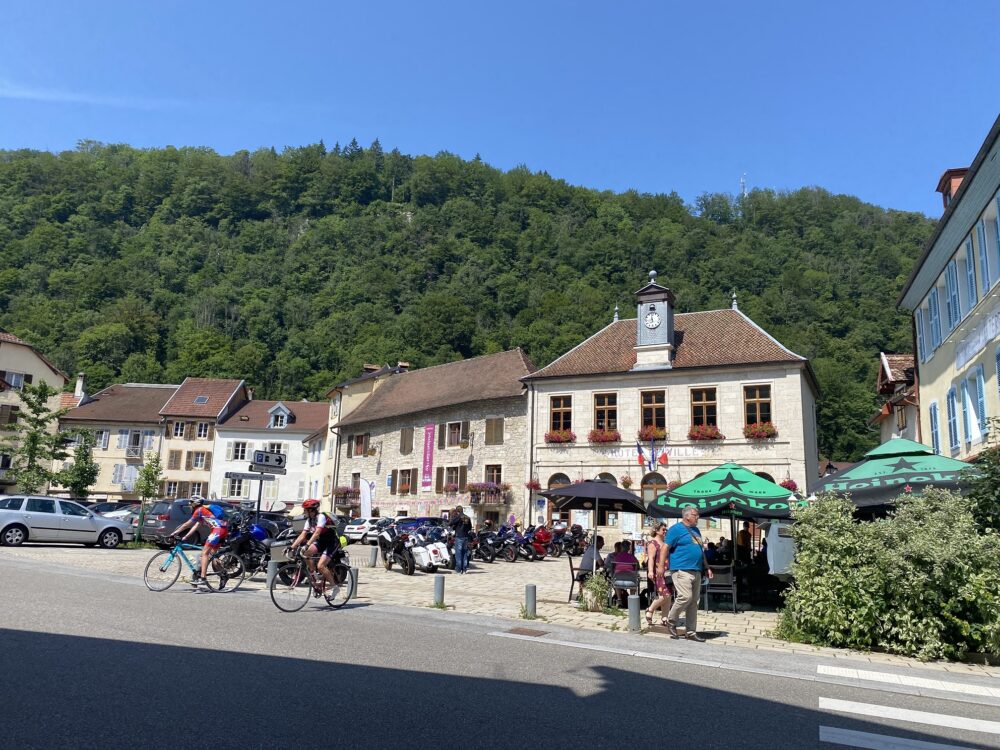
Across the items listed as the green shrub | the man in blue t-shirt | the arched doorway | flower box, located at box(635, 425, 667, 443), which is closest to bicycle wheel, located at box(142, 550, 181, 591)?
the man in blue t-shirt

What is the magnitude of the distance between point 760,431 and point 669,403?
387 centimetres

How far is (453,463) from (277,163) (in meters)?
100

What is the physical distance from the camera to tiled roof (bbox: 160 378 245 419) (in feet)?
183

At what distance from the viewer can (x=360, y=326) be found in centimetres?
8688

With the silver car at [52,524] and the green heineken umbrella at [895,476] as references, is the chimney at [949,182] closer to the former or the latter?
the green heineken umbrella at [895,476]

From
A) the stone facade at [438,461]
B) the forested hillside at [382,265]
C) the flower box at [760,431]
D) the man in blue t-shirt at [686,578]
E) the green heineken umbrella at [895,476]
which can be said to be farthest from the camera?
the forested hillside at [382,265]

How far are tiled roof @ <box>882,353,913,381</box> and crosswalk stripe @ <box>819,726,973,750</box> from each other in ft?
83.2

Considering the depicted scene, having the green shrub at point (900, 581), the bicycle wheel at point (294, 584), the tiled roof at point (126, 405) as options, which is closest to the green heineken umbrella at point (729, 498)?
the green shrub at point (900, 581)

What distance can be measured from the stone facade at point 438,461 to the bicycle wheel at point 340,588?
22.0 metres

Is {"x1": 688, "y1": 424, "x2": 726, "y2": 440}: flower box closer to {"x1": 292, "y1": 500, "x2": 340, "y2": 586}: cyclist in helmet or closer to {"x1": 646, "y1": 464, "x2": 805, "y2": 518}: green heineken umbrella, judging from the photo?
{"x1": 646, "y1": 464, "x2": 805, "y2": 518}: green heineken umbrella

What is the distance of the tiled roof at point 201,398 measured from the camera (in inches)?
2200

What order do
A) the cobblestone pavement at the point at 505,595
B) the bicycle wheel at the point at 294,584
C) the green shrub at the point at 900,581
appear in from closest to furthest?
the green shrub at the point at 900,581
the cobblestone pavement at the point at 505,595
the bicycle wheel at the point at 294,584

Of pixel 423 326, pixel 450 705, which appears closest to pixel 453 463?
pixel 450 705

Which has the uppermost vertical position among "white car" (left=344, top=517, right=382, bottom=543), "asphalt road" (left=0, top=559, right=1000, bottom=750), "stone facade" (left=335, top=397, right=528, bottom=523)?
"stone facade" (left=335, top=397, right=528, bottom=523)
